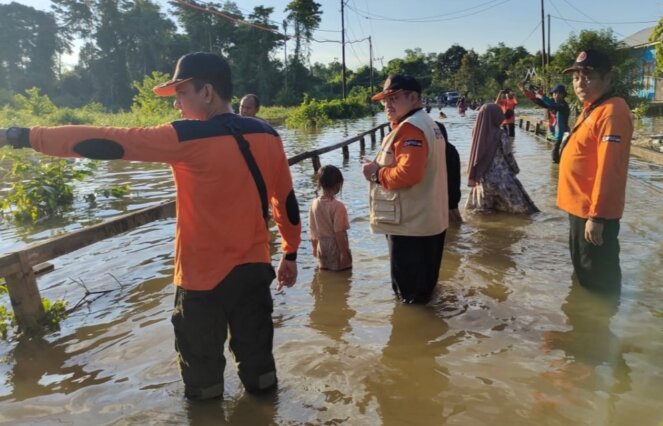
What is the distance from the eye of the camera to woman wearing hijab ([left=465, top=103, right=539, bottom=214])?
Answer: 7.19m

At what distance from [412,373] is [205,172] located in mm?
1926

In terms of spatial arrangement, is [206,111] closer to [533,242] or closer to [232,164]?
[232,164]

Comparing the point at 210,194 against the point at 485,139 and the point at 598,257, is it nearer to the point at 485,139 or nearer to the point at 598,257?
the point at 598,257

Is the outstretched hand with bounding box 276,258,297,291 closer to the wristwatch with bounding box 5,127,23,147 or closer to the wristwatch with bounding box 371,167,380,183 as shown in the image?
the wristwatch with bounding box 371,167,380,183

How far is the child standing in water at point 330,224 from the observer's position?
495 centimetres

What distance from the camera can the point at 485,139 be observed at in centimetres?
724

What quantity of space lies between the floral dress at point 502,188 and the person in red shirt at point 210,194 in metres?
5.33

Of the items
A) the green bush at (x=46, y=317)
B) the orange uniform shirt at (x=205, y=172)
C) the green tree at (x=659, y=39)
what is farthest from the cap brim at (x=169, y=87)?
the green tree at (x=659, y=39)

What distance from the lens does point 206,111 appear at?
2582mm

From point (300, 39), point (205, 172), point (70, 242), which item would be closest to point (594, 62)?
point (205, 172)

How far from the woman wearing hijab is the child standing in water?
283 centimetres

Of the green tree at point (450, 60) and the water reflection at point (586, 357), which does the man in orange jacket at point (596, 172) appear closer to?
the water reflection at point (586, 357)

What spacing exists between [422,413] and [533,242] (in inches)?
159

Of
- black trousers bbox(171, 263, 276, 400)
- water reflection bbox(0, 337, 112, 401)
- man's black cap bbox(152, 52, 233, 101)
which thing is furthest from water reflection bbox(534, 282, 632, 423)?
water reflection bbox(0, 337, 112, 401)
